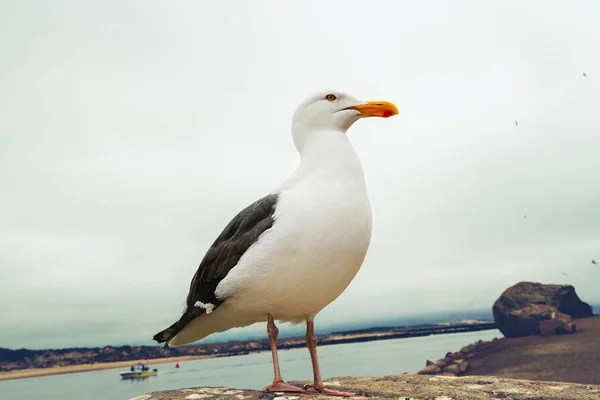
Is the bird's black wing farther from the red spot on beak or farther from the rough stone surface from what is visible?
the red spot on beak

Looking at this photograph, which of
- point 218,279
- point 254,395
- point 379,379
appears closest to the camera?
point 254,395

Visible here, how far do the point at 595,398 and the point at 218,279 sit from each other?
14.9 feet

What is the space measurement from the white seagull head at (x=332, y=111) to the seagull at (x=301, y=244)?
12 millimetres

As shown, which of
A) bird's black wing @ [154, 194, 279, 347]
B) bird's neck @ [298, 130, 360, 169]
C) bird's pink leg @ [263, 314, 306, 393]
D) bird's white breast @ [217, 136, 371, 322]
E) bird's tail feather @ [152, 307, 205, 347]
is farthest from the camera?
bird's tail feather @ [152, 307, 205, 347]

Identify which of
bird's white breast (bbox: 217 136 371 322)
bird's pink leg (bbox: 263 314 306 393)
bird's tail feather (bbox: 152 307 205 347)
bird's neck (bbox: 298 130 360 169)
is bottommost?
bird's pink leg (bbox: 263 314 306 393)

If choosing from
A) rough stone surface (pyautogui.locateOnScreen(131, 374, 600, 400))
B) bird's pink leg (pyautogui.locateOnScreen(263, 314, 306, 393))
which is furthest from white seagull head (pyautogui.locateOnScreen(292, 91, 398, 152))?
rough stone surface (pyautogui.locateOnScreen(131, 374, 600, 400))

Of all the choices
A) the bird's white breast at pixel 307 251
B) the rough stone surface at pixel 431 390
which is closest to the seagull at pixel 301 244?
the bird's white breast at pixel 307 251

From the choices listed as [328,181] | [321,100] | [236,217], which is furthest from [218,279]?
[321,100]

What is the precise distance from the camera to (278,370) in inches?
223

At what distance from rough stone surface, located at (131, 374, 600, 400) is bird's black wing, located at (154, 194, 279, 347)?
0.95m

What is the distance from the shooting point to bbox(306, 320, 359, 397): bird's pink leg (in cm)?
569

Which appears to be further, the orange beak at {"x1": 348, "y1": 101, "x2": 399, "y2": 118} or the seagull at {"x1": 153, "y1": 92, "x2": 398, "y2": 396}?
the orange beak at {"x1": 348, "y1": 101, "x2": 399, "y2": 118}

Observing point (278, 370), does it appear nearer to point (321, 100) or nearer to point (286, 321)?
point (286, 321)

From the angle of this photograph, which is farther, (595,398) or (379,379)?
(379,379)
